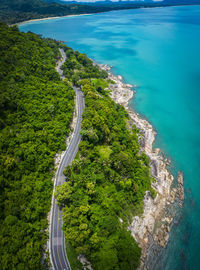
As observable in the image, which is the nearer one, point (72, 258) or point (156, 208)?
point (72, 258)

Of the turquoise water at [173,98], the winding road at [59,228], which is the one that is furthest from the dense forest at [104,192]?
the turquoise water at [173,98]

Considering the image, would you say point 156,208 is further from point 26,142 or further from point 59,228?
point 26,142

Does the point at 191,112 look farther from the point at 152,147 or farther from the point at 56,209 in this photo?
the point at 56,209

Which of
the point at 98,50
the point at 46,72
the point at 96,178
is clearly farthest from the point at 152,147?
the point at 98,50

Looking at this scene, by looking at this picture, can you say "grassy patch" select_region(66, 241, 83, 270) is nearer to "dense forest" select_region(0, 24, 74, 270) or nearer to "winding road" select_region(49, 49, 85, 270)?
"winding road" select_region(49, 49, 85, 270)

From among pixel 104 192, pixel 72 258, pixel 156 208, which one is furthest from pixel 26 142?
pixel 156 208
